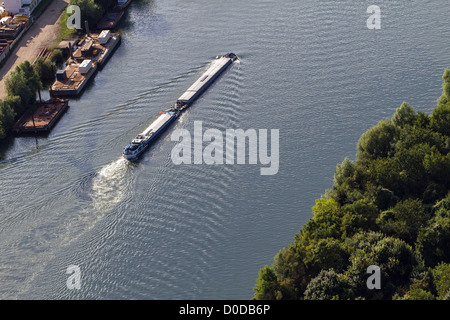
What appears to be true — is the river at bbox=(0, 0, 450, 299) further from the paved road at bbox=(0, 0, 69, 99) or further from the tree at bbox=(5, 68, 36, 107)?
the paved road at bbox=(0, 0, 69, 99)

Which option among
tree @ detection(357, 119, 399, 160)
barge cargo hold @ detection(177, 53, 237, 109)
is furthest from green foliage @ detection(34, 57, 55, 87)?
tree @ detection(357, 119, 399, 160)

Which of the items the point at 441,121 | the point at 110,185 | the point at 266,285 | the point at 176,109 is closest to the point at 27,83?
the point at 176,109

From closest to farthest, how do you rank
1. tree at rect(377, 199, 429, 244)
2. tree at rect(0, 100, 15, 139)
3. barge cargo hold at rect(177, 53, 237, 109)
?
tree at rect(377, 199, 429, 244) < tree at rect(0, 100, 15, 139) < barge cargo hold at rect(177, 53, 237, 109)

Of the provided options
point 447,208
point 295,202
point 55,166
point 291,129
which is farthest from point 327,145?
point 55,166

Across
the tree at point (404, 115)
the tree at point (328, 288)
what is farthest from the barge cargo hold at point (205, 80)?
the tree at point (328, 288)

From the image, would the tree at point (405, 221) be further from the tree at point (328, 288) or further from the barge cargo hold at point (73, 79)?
the barge cargo hold at point (73, 79)

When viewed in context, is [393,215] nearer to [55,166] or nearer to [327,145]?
[327,145]
